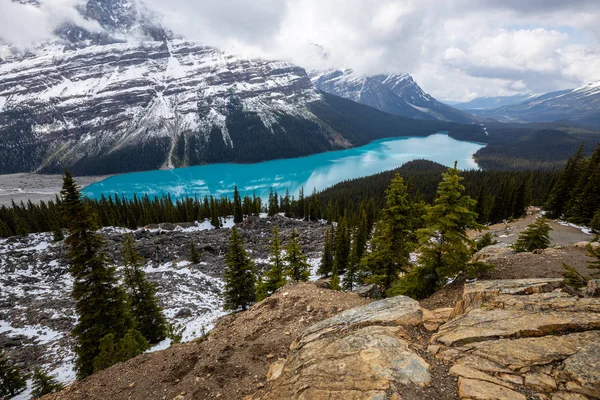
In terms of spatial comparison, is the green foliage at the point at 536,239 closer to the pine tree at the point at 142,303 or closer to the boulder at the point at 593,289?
the boulder at the point at 593,289

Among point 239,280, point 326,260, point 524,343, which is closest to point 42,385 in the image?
point 239,280

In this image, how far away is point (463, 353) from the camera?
6.90 meters

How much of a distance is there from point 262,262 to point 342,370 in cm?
4142

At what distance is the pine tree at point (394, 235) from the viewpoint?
16938mm

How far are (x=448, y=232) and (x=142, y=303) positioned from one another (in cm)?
2421

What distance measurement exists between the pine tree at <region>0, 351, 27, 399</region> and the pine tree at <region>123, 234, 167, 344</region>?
23.1ft

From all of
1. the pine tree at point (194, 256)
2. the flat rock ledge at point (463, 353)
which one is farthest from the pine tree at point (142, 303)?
the pine tree at point (194, 256)

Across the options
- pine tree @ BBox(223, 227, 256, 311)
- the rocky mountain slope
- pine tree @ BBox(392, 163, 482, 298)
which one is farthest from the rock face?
pine tree @ BBox(223, 227, 256, 311)

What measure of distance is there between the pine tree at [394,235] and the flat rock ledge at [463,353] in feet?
24.9

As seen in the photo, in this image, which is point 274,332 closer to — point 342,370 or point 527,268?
point 342,370

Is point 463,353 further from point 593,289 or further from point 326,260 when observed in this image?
point 326,260

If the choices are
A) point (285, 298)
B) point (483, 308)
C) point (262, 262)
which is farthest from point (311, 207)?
point (483, 308)

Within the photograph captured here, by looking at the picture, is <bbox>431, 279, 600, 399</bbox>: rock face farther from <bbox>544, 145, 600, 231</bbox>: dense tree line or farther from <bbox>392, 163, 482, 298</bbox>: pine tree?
<bbox>544, 145, 600, 231</bbox>: dense tree line

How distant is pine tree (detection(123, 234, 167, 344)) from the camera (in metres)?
22.9
